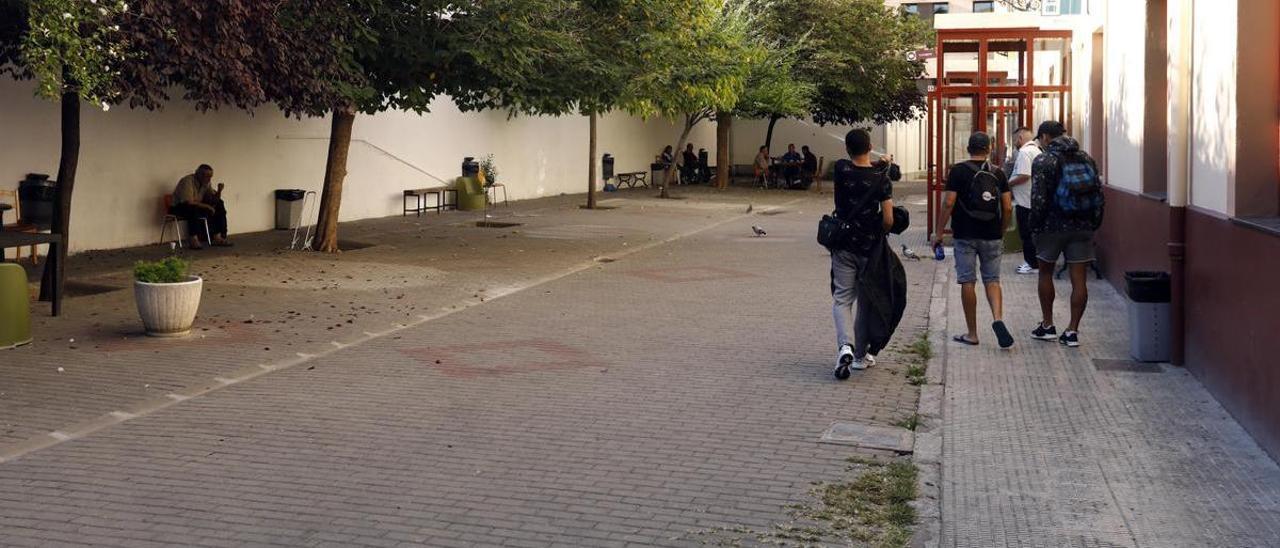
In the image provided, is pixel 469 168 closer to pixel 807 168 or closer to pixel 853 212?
pixel 807 168

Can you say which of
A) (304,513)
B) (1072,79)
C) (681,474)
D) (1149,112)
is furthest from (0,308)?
(1072,79)

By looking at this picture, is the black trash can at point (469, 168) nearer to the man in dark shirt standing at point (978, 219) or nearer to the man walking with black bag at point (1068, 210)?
the man in dark shirt standing at point (978, 219)

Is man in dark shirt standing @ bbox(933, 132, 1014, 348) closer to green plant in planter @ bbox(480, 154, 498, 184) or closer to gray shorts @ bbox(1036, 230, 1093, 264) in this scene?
gray shorts @ bbox(1036, 230, 1093, 264)

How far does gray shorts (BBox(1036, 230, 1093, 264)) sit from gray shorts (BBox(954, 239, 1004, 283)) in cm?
41

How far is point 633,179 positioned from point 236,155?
18.9m

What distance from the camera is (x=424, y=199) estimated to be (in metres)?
26.8

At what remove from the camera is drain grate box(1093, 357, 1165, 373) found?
9531mm

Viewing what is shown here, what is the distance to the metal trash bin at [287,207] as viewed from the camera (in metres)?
21.7

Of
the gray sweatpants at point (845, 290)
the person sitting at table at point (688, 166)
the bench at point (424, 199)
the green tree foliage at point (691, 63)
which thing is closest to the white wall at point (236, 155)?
A: the bench at point (424, 199)

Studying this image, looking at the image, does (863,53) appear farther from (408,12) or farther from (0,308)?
(0,308)

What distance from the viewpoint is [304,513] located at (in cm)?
610

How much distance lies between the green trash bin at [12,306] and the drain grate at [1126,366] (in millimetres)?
8174

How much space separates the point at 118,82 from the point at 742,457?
6.95 metres

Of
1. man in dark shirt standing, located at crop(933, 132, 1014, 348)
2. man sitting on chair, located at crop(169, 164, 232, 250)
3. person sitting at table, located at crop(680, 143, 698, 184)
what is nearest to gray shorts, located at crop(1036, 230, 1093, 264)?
man in dark shirt standing, located at crop(933, 132, 1014, 348)
